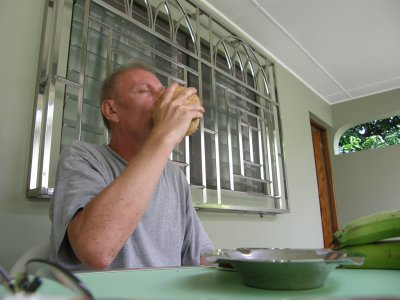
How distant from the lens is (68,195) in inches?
30.9

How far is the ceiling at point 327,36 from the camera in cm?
248

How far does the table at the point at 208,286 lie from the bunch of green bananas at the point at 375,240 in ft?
0.11

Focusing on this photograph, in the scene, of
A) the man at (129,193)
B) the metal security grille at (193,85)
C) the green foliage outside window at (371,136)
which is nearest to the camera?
the man at (129,193)

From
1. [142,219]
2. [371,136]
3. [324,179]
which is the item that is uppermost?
[371,136]

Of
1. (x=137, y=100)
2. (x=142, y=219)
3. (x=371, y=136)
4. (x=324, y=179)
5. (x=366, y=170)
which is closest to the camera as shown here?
(x=142, y=219)

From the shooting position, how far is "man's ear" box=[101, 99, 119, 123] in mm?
1246

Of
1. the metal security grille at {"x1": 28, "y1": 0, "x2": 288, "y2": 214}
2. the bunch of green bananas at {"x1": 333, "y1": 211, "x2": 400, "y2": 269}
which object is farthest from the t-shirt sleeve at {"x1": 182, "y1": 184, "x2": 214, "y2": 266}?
the bunch of green bananas at {"x1": 333, "y1": 211, "x2": 400, "y2": 269}

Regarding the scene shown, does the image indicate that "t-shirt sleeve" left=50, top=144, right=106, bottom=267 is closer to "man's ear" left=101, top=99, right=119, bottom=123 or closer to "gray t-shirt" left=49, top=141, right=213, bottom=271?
"gray t-shirt" left=49, top=141, right=213, bottom=271

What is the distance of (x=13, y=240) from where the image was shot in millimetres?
1129

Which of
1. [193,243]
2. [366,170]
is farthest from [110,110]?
[366,170]

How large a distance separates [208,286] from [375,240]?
367 mm

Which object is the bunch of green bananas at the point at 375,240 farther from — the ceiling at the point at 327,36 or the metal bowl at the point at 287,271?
the ceiling at the point at 327,36

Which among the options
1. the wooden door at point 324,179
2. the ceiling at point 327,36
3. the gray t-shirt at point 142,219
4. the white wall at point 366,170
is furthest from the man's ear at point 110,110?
the white wall at point 366,170

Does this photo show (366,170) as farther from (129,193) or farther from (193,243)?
(129,193)
